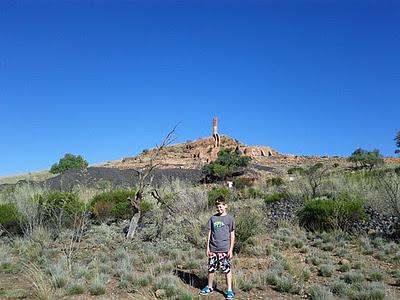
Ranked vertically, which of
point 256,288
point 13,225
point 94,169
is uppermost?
point 94,169

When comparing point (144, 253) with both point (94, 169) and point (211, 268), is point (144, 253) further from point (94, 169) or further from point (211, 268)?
point (94, 169)

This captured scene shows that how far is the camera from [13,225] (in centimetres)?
1520

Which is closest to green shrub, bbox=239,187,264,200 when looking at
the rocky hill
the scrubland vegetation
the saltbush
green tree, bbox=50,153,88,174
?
the scrubland vegetation

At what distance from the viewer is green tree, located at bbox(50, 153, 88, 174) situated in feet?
216

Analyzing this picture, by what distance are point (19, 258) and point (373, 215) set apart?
11.5 m

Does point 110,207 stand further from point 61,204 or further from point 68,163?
point 68,163

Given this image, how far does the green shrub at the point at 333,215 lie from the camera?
13750mm

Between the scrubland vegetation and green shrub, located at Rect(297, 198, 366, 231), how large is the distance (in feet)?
0.11

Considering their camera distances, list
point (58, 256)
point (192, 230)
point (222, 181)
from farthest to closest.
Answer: point (222, 181) → point (192, 230) → point (58, 256)

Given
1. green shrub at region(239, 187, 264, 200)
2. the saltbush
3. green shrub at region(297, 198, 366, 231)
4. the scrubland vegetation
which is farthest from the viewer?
green shrub at region(239, 187, 264, 200)

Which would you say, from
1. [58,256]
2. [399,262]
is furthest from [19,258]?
[399,262]

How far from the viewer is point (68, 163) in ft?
218

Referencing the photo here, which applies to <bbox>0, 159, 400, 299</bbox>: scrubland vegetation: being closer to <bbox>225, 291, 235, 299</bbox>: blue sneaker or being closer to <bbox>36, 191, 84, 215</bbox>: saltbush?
<bbox>36, 191, 84, 215</bbox>: saltbush

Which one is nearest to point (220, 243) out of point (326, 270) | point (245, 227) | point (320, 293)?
point (320, 293)
